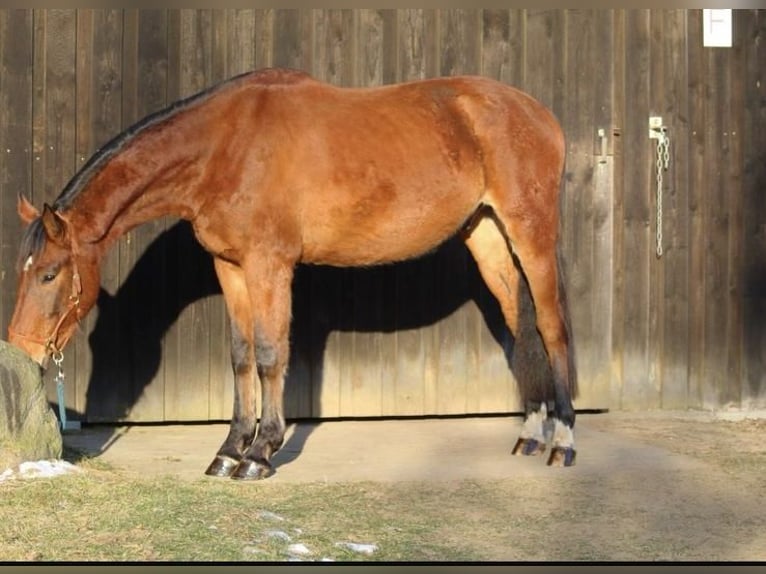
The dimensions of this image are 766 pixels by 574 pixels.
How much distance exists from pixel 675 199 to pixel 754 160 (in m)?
0.60

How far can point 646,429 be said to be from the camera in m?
7.13

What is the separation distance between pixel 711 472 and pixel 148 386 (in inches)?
135

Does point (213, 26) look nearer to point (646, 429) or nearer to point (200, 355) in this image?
point (200, 355)

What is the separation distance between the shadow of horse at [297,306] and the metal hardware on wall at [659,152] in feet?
3.98

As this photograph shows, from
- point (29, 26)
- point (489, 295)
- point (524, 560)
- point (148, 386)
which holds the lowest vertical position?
point (524, 560)

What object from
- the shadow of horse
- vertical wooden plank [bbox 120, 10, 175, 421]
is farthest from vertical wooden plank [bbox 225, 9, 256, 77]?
the shadow of horse

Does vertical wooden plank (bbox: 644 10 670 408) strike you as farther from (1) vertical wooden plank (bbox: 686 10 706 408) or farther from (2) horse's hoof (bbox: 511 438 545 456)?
(2) horse's hoof (bbox: 511 438 545 456)

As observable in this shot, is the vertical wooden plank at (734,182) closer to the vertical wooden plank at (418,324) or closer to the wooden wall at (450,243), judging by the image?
the wooden wall at (450,243)

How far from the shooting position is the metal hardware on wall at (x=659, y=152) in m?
7.65

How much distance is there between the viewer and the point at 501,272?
6629 millimetres

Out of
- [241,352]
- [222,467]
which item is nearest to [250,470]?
[222,467]

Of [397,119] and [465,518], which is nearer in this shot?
[465,518]

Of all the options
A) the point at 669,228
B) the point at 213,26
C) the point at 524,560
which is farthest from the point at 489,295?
the point at 524,560

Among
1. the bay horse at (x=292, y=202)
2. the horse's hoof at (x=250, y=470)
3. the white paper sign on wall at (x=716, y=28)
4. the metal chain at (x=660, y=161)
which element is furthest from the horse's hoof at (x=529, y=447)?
the white paper sign on wall at (x=716, y=28)
